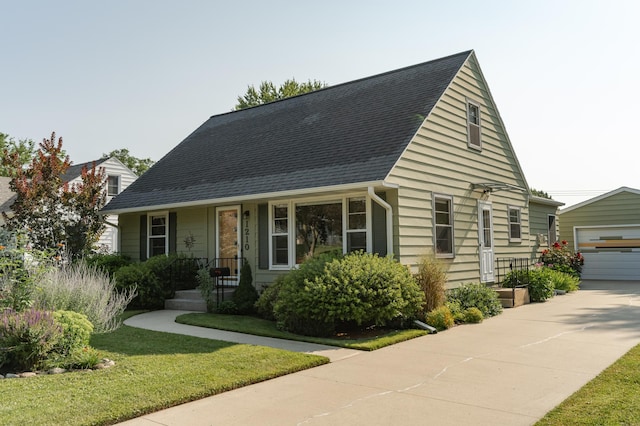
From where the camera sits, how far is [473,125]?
13.6 meters

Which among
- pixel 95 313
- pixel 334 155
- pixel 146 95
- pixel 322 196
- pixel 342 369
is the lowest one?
pixel 342 369

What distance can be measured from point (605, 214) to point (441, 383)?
19.0 metres

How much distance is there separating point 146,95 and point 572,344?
12.6m

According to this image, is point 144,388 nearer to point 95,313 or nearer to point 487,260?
point 95,313

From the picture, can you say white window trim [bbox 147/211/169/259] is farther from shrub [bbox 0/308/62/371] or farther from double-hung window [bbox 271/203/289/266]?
shrub [bbox 0/308/62/371]

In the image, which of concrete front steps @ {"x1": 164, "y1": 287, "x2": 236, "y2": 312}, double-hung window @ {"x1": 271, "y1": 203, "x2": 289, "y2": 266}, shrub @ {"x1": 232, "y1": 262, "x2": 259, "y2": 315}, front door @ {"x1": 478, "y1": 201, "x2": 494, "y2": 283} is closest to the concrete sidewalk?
front door @ {"x1": 478, "y1": 201, "x2": 494, "y2": 283}

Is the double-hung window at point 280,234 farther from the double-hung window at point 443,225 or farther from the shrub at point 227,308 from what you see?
the double-hung window at point 443,225

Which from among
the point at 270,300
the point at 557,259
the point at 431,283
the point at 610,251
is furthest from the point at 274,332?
the point at 610,251

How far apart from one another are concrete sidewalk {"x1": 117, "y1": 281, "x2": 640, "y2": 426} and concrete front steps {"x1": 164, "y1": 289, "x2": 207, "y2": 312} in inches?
228

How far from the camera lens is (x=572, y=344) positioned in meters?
7.43

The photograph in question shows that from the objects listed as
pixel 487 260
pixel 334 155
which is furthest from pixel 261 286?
pixel 487 260

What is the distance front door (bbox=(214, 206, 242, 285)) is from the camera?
13.1 m

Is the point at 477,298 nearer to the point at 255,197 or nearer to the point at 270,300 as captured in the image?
the point at 270,300

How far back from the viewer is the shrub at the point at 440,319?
9109 millimetres
